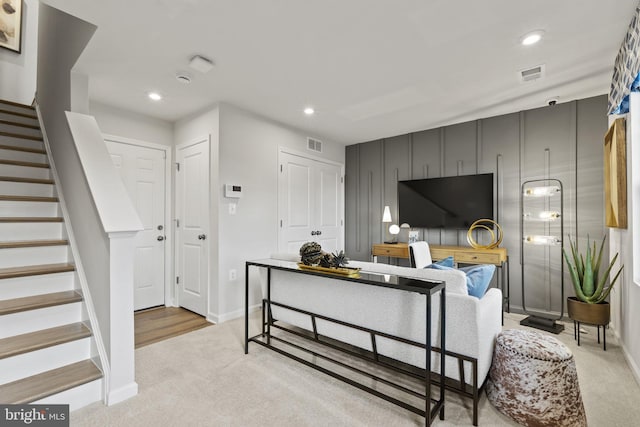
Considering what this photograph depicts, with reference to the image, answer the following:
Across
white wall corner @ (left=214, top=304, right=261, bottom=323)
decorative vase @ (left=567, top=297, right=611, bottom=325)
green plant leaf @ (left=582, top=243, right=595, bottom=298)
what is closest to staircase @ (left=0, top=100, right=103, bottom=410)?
white wall corner @ (left=214, top=304, right=261, bottom=323)

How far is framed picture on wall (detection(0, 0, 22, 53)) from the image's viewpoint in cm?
413

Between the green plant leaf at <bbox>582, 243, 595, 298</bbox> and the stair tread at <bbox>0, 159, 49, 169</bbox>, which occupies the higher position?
the stair tread at <bbox>0, 159, 49, 169</bbox>

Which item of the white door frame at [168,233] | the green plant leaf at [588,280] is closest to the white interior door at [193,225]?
the white door frame at [168,233]

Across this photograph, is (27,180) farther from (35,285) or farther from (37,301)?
(37,301)

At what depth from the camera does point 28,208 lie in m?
2.67

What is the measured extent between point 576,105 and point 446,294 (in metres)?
3.20

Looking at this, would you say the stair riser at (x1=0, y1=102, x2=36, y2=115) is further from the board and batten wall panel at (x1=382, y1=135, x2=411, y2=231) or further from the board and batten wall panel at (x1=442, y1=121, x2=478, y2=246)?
the board and batten wall panel at (x1=442, y1=121, x2=478, y2=246)

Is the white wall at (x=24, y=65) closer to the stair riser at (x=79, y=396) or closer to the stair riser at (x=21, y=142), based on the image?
the stair riser at (x=21, y=142)

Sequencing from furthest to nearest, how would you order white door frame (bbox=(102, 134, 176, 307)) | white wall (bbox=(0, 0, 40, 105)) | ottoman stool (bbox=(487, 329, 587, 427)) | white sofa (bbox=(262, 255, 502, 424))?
1. white wall (bbox=(0, 0, 40, 105))
2. white door frame (bbox=(102, 134, 176, 307))
3. white sofa (bbox=(262, 255, 502, 424))
4. ottoman stool (bbox=(487, 329, 587, 427))

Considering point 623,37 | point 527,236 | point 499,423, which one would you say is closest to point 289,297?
point 499,423

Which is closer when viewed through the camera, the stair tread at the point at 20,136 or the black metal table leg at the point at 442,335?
the black metal table leg at the point at 442,335

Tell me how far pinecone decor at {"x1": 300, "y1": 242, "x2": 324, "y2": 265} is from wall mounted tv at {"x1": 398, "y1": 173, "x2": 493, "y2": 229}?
2.60 meters

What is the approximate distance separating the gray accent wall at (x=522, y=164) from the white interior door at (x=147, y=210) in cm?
331

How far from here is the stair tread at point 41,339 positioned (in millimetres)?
1743
